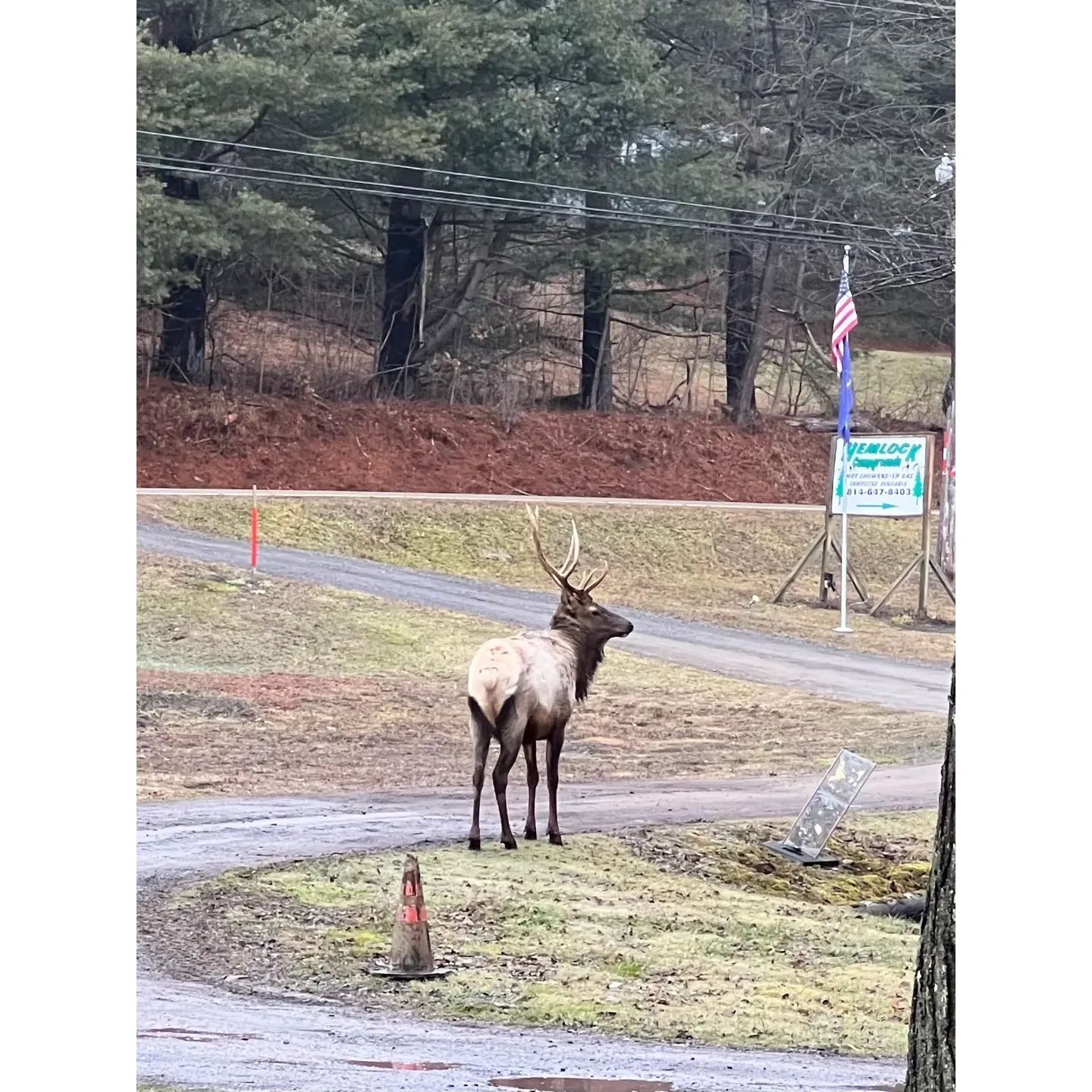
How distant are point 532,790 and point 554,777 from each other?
146mm

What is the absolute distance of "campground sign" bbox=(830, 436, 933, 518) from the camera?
10945mm

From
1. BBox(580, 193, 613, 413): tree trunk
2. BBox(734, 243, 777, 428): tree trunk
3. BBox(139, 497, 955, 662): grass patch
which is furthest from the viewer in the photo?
BBox(734, 243, 777, 428): tree trunk

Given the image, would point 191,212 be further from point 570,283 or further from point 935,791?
point 935,791

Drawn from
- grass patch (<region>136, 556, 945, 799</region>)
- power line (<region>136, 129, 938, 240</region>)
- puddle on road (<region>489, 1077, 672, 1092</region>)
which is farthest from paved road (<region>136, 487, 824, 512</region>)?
puddle on road (<region>489, 1077, 672, 1092</region>)

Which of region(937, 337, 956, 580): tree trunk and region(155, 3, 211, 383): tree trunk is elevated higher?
region(155, 3, 211, 383): tree trunk

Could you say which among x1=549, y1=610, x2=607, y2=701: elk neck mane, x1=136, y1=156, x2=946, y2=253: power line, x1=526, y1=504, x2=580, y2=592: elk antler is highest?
x1=136, y1=156, x2=946, y2=253: power line

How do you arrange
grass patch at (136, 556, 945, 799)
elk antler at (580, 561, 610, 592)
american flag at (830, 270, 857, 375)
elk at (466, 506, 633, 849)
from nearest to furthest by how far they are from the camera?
1. elk at (466, 506, 633, 849)
2. grass patch at (136, 556, 945, 799)
3. elk antler at (580, 561, 610, 592)
4. american flag at (830, 270, 857, 375)

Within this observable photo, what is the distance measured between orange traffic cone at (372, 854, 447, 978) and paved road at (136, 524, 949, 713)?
245 centimetres

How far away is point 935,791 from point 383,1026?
3578mm

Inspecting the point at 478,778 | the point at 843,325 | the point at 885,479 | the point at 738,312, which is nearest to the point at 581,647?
the point at 478,778

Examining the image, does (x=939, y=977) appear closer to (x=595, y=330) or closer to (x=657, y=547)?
(x=657, y=547)

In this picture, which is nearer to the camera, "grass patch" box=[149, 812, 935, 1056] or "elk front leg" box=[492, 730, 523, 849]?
"grass patch" box=[149, 812, 935, 1056]

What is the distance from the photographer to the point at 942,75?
13.3 m

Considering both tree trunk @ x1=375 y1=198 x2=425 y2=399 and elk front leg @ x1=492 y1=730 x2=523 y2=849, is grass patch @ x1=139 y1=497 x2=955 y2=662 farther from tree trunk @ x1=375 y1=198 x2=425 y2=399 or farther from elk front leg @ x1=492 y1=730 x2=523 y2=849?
elk front leg @ x1=492 y1=730 x2=523 y2=849
